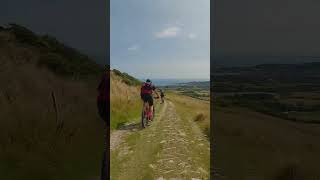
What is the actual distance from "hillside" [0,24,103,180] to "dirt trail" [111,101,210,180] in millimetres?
758

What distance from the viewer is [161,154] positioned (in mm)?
9336

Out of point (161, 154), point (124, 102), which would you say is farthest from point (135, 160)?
point (124, 102)

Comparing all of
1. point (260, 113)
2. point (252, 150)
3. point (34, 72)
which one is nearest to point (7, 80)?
point (34, 72)

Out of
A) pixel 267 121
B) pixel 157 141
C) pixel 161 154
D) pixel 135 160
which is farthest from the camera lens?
pixel 267 121

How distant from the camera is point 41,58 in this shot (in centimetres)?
1475

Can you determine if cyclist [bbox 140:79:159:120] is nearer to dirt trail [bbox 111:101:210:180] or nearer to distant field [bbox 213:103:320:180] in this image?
dirt trail [bbox 111:101:210:180]

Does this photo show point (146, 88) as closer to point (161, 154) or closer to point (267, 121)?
point (161, 154)

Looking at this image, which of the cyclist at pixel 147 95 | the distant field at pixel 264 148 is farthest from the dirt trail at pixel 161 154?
the cyclist at pixel 147 95

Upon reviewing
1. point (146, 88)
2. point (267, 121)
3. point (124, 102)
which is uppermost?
point (146, 88)

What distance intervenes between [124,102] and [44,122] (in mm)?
5042

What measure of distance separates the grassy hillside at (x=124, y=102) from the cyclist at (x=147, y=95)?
0.82 meters

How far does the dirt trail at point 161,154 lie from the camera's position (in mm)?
8258

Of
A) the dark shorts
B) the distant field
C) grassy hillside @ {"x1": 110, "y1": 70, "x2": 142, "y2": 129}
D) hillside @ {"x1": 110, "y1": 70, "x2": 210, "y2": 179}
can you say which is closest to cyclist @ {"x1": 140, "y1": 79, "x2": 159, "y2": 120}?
the dark shorts

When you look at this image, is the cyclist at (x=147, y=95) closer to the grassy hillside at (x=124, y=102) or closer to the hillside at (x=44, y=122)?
the grassy hillside at (x=124, y=102)
